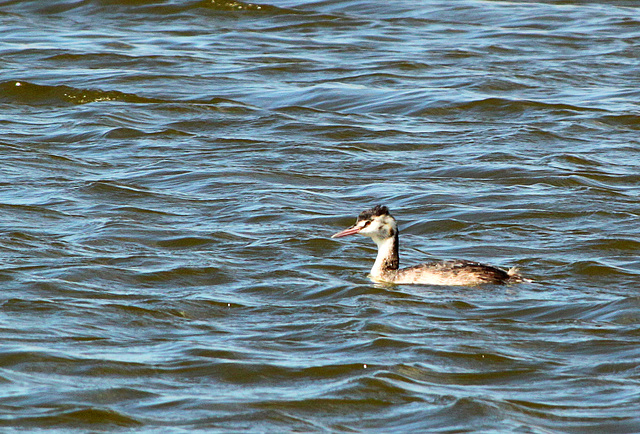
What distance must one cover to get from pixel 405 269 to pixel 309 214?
211cm

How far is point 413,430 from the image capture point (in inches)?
279

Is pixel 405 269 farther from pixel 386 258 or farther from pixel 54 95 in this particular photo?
pixel 54 95

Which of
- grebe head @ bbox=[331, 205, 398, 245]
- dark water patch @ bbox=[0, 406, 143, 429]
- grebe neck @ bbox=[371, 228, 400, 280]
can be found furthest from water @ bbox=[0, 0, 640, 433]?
grebe head @ bbox=[331, 205, 398, 245]

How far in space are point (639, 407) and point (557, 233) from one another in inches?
174

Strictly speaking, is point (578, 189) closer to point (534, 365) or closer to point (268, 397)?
point (534, 365)

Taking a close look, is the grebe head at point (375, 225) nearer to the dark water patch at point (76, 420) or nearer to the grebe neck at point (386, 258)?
the grebe neck at point (386, 258)

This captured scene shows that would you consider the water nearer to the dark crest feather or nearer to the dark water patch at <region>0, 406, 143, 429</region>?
the dark water patch at <region>0, 406, 143, 429</region>

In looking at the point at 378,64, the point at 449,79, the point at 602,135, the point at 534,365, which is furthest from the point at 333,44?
the point at 534,365

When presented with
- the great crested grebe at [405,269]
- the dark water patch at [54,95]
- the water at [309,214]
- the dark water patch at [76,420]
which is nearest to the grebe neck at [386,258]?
the great crested grebe at [405,269]

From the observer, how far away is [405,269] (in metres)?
10.4

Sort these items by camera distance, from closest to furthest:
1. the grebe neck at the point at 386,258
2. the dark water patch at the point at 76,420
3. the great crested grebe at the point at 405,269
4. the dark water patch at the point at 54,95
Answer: the dark water patch at the point at 76,420 < the great crested grebe at the point at 405,269 < the grebe neck at the point at 386,258 < the dark water patch at the point at 54,95

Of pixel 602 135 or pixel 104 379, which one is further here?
pixel 602 135

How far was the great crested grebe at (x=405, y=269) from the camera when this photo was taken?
9.83m

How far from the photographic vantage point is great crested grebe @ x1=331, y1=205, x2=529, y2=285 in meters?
9.83
